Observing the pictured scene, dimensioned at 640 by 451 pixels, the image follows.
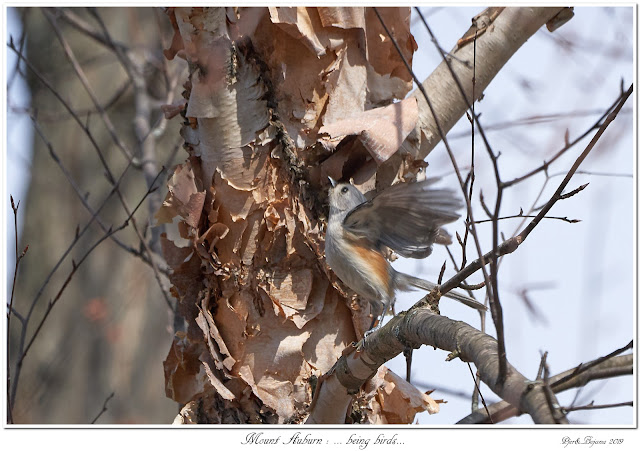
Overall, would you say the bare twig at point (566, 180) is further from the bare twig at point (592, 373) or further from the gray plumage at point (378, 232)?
the gray plumage at point (378, 232)

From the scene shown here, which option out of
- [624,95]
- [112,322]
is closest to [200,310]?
[624,95]

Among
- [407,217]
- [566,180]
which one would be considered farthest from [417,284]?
[566,180]

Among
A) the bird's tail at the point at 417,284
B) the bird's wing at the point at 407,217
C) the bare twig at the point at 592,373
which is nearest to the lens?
the bare twig at the point at 592,373

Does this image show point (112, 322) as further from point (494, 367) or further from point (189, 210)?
point (494, 367)

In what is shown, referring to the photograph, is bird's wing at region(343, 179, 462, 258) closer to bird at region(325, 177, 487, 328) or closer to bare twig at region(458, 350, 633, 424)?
bird at region(325, 177, 487, 328)

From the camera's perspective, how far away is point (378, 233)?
1.92 m

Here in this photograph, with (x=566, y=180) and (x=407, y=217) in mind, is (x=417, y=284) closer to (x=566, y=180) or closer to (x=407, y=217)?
(x=407, y=217)

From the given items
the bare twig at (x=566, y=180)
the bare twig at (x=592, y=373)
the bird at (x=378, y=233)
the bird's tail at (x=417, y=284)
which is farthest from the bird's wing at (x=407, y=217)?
the bare twig at (x=592, y=373)

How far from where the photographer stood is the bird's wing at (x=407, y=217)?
154 cm

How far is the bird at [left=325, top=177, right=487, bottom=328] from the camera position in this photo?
1633 mm

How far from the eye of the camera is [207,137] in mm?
1925

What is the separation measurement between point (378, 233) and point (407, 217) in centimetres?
22

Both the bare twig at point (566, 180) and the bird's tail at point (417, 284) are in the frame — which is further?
the bird's tail at point (417, 284)
